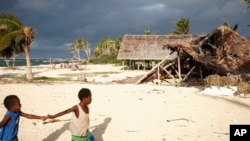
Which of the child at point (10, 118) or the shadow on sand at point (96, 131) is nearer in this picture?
the child at point (10, 118)

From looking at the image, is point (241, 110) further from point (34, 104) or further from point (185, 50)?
point (185, 50)

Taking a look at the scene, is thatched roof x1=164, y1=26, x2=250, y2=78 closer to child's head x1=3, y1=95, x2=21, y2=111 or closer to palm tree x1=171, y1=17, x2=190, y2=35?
child's head x1=3, y1=95, x2=21, y2=111

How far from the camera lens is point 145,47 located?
1655 inches

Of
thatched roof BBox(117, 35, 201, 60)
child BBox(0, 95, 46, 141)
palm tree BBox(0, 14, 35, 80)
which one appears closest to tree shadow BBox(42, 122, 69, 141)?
child BBox(0, 95, 46, 141)

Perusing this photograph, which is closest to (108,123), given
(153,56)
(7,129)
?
(7,129)

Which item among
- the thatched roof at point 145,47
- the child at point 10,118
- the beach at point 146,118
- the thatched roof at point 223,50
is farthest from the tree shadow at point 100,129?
the thatched roof at point 145,47

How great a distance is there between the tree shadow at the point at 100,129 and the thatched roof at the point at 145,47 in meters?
32.3

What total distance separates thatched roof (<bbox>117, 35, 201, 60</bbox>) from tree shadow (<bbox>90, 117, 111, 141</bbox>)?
32.3 metres

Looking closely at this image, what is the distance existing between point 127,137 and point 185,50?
1299cm

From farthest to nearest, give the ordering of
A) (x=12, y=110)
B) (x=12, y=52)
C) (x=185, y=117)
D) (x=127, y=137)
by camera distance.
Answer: (x=12, y=52), (x=185, y=117), (x=127, y=137), (x=12, y=110)

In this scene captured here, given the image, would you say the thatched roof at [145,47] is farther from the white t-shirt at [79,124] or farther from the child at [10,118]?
the child at [10,118]

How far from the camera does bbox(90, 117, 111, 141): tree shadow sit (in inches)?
286

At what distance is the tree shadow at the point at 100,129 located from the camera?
7.27 meters

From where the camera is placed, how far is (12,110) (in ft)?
16.2
